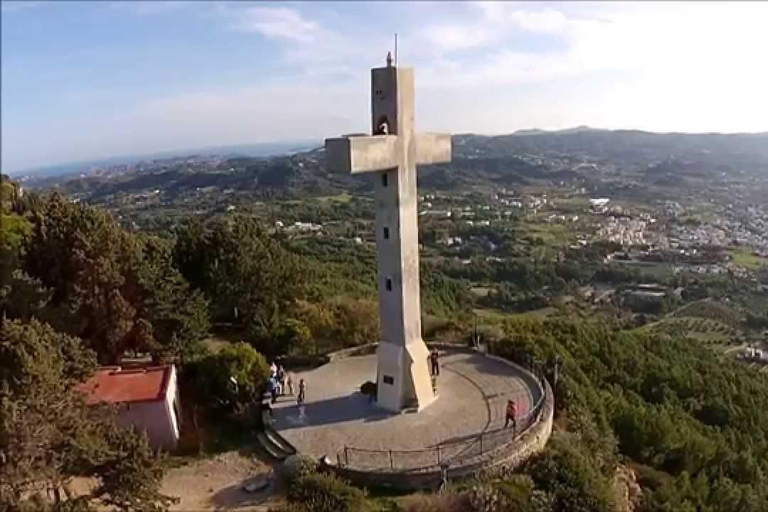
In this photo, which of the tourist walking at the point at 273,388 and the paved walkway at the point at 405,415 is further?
the tourist walking at the point at 273,388

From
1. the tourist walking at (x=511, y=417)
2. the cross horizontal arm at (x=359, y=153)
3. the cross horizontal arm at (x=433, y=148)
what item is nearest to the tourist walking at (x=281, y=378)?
the tourist walking at (x=511, y=417)

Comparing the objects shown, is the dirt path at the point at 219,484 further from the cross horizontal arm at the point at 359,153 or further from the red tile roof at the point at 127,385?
the cross horizontal arm at the point at 359,153

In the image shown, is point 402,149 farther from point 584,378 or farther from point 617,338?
point 617,338

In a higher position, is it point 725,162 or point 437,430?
point 725,162

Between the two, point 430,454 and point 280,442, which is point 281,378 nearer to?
point 280,442

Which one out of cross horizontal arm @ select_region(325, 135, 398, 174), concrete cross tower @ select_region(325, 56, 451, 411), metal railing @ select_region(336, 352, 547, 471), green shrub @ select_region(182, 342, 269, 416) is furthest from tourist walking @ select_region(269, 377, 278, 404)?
cross horizontal arm @ select_region(325, 135, 398, 174)

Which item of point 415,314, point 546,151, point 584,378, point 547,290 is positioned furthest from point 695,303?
point 546,151

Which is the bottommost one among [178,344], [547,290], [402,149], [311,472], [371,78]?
[547,290]

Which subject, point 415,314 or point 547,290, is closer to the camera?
point 415,314
